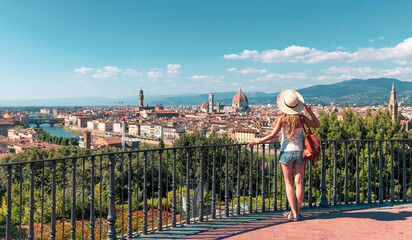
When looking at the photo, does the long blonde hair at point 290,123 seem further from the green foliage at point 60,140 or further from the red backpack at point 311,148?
the green foliage at point 60,140

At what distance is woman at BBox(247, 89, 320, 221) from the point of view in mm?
3727

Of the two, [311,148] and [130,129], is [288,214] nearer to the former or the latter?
[311,148]

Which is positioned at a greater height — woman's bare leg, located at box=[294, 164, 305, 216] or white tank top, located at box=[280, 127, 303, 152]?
white tank top, located at box=[280, 127, 303, 152]

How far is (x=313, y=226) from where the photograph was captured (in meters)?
3.78

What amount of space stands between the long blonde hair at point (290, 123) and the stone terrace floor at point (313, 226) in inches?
44.1

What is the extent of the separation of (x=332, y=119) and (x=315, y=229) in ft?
37.6

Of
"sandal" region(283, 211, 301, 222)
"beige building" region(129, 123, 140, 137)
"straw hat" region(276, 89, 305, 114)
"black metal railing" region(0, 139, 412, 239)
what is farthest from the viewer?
"beige building" region(129, 123, 140, 137)

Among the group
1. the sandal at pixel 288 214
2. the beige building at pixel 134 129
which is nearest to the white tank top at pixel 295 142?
the sandal at pixel 288 214

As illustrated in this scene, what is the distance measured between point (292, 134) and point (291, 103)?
376mm

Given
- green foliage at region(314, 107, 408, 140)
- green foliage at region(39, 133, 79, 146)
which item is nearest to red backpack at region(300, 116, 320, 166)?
green foliage at region(314, 107, 408, 140)

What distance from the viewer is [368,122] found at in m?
13.5

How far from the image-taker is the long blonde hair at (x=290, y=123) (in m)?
3.73

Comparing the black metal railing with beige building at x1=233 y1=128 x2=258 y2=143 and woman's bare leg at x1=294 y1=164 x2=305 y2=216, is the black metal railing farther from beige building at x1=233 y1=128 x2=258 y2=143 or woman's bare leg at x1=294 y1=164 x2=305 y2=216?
beige building at x1=233 y1=128 x2=258 y2=143

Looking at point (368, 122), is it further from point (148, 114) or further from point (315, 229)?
point (148, 114)
